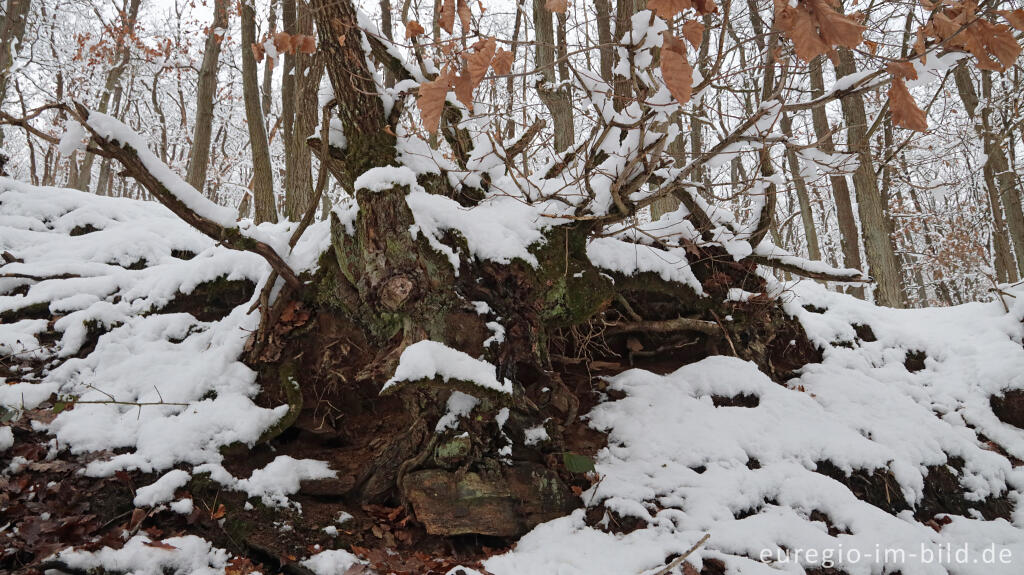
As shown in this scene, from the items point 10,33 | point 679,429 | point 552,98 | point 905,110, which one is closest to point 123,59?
point 10,33

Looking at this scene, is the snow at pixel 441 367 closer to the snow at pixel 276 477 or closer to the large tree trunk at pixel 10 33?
the snow at pixel 276 477

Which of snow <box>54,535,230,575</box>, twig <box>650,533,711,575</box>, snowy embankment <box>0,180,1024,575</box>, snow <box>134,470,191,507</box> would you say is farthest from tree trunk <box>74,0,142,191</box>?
twig <box>650,533,711,575</box>

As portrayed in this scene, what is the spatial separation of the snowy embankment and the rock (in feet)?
0.34

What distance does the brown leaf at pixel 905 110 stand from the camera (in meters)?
1.52

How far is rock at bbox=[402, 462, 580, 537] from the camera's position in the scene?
281 cm

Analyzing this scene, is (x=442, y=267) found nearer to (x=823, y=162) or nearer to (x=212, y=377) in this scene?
(x=212, y=377)

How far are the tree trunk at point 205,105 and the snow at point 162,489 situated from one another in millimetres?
6302

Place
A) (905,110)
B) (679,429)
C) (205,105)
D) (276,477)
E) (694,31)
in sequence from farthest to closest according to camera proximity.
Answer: (205,105) → (679,429) → (276,477) → (694,31) → (905,110)

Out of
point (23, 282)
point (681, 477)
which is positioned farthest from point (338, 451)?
point (23, 282)

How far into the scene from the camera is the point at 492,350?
10.2 feet

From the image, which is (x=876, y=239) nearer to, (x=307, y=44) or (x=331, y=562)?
(x=307, y=44)

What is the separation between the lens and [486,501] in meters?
2.84

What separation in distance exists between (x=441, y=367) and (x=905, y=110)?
2.20m

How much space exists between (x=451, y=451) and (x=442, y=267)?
1.12m
